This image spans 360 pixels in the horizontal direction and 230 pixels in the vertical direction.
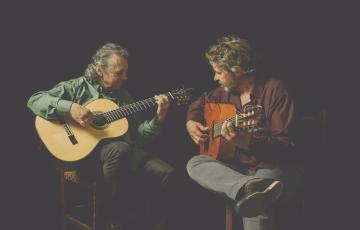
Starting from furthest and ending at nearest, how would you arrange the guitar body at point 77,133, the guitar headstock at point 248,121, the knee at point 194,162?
the guitar body at point 77,133
the knee at point 194,162
the guitar headstock at point 248,121

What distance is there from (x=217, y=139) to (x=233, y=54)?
538 mm

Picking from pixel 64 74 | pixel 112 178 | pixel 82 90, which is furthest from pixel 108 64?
pixel 112 178

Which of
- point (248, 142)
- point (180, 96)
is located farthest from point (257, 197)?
point (180, 96)

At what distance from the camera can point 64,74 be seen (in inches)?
154

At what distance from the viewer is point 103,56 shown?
361 centimetres

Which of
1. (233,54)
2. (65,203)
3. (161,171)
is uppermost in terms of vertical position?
(233,54)

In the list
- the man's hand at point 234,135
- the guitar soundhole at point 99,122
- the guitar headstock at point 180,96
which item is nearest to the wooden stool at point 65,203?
the guitar soundhole at point 99,122

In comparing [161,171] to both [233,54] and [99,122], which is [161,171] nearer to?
[99,122]

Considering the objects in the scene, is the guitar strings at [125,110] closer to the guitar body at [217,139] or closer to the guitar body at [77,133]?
the guitar body at [77,133]

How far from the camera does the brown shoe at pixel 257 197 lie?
8.64 ft

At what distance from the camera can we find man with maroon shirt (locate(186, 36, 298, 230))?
107 inches

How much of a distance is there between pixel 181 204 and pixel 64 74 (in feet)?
4.43

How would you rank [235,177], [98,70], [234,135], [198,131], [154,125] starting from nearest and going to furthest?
[235,177] < [234,135] < [198,131] < [154,125] < [98,70]

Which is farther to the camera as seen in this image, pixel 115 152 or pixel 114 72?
pixel 114 72
